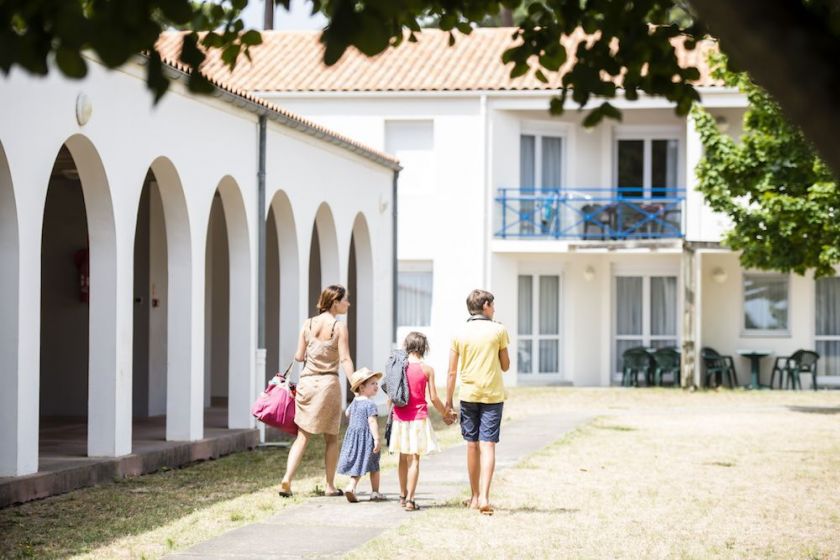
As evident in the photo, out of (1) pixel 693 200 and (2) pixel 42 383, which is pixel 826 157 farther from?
(1) pixel 693 200

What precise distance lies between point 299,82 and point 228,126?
52.3 feet

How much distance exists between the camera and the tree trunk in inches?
99.8

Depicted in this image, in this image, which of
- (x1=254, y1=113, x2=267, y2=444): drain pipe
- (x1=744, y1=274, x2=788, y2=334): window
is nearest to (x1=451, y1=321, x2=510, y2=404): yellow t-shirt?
(x1=254, y1=113, x2=267, y2=444): drain pipe

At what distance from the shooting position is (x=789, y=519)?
10.1m

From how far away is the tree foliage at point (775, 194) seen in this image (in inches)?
816

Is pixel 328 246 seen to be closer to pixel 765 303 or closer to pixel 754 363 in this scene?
pixel 754 363

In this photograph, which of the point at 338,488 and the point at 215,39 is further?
the point at 338,488

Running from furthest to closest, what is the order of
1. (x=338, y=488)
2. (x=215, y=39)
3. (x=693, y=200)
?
(x=693, y=200) → (x=338, y=488) → (x=215, y=39)

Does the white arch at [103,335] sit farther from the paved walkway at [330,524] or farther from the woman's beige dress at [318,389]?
the paved walkway at [330,524]

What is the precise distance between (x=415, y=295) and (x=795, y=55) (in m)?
27.4

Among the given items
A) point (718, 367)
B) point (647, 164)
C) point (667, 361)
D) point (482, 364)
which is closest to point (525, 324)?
point (667, 361)

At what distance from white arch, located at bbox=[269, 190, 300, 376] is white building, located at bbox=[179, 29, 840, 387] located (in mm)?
12624

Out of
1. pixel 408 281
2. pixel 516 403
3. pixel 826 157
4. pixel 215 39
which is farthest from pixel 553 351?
pixel 826 157

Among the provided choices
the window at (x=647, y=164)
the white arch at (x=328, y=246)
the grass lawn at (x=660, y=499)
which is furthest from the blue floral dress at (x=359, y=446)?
the window at (x=647, y=164)
